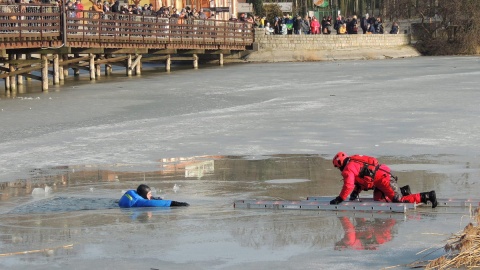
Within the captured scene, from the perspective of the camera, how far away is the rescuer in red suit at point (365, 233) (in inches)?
350

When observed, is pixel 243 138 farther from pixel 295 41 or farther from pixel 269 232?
pixel 295 41

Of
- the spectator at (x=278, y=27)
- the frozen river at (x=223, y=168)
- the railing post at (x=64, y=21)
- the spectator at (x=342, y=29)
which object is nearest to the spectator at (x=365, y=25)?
the spectator at (x=342, y=29)

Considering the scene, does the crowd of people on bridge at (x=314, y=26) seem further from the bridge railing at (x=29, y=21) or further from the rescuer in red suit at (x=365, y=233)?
the rescuer in red suit at (x=365, y=233)

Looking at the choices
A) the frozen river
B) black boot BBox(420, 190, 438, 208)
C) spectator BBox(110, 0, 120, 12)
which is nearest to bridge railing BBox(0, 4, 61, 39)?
the frozen river

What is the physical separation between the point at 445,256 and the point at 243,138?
32.8ft

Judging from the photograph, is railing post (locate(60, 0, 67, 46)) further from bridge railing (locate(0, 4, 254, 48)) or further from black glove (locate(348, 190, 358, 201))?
black glove (locate(348, 190, 358, 201))

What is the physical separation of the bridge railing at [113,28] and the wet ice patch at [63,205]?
1618cm

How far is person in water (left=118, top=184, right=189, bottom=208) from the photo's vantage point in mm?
11438

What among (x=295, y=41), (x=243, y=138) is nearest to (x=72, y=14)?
(x=243, y=138)

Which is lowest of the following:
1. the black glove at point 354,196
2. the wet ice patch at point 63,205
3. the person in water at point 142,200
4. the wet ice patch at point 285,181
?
the wet ice patch at point 63,205

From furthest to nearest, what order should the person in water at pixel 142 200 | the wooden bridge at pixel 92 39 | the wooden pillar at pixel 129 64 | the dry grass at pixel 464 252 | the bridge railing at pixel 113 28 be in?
the wooden pillar at pixel 129 64, the wooden bridge at pixel 92 39, the bridge railing at pixel 113 28, the person in water at pixel 142 200, the dry grass at pixel 464 252

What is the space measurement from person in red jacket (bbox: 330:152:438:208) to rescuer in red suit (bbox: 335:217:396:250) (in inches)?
18.6

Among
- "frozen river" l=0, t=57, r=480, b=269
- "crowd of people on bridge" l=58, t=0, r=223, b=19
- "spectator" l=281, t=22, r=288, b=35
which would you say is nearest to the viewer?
"frozen river" l=0, t=57, r=480, b=269

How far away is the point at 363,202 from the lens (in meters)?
10.7
